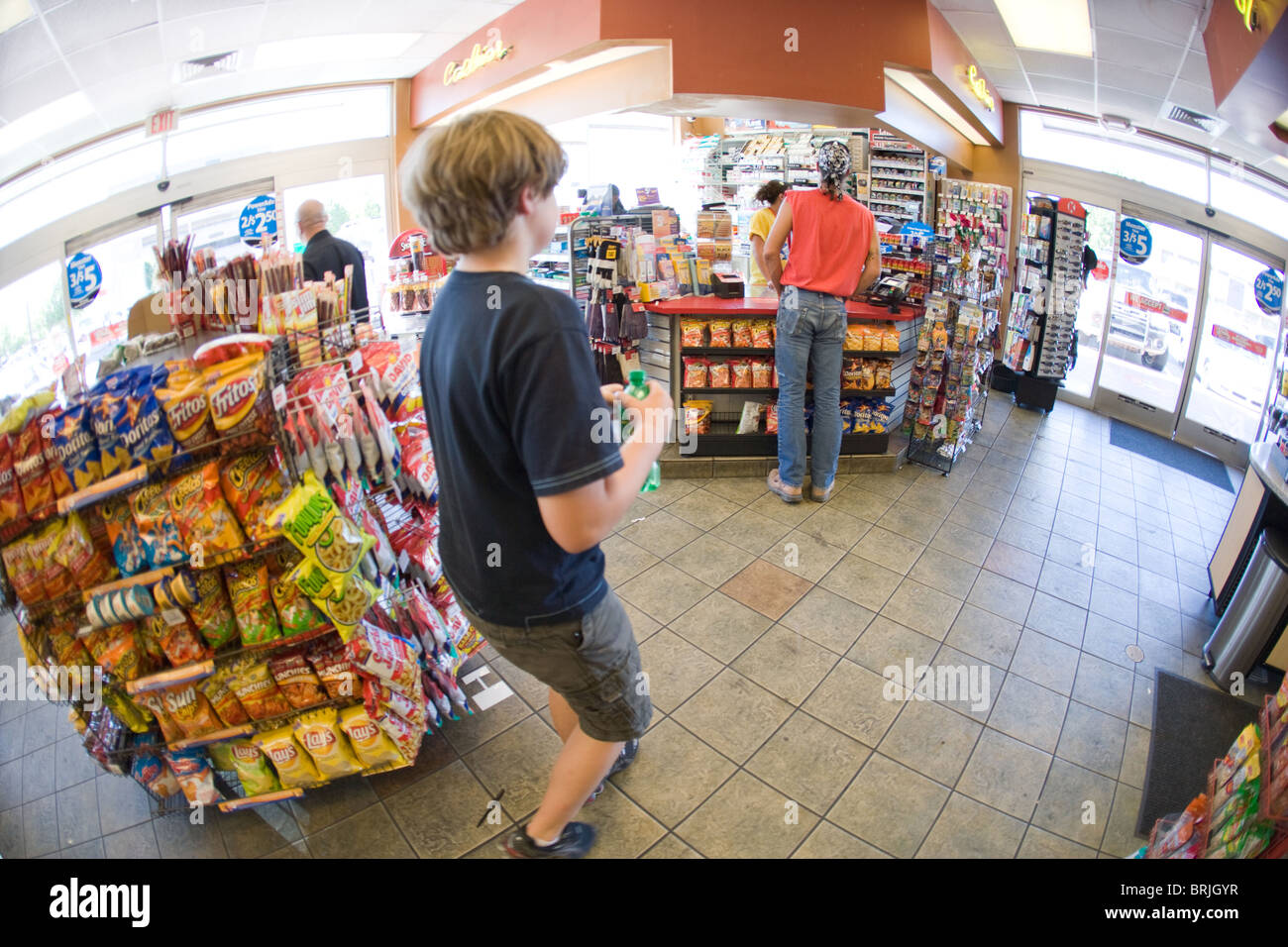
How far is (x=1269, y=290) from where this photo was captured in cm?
515

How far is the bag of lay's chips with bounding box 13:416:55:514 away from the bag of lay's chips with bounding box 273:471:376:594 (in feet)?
2.18

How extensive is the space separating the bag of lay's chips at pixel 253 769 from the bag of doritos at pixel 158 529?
2.23ft

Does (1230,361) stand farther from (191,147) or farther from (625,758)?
(191,147)

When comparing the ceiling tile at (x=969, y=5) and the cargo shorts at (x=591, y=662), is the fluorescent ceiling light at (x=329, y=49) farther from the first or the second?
the cargo shorts at (x=591, y=662)

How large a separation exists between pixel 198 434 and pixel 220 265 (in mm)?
817

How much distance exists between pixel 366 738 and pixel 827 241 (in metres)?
3.49

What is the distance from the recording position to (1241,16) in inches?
74.0

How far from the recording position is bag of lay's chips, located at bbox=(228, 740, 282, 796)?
1.98 m

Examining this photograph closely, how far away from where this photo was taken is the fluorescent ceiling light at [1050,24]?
13.0 feet

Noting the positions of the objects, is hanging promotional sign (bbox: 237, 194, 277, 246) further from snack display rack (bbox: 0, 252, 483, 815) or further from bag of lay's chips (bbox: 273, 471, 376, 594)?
bag of lay's chips (bbox: 273, 471, 376, 594)

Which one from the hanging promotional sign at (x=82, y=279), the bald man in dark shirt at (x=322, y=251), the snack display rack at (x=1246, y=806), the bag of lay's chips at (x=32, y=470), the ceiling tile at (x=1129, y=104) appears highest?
the ceiling tile at (x=1129, y=104)

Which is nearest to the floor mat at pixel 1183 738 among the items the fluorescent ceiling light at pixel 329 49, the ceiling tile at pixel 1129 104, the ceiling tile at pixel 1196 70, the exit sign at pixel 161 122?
the ceiling tile at pixel 1196 70

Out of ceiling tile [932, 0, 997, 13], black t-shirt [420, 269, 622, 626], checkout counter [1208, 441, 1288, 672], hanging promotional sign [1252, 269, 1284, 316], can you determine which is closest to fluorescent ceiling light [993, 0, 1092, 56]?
ceiling tile [932, 0, 997, 13]

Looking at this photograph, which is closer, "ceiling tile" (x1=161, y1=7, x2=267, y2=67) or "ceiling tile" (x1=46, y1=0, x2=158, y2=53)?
"ceiling tile" (x1=46, y1=0, x2=158, y2=53)
